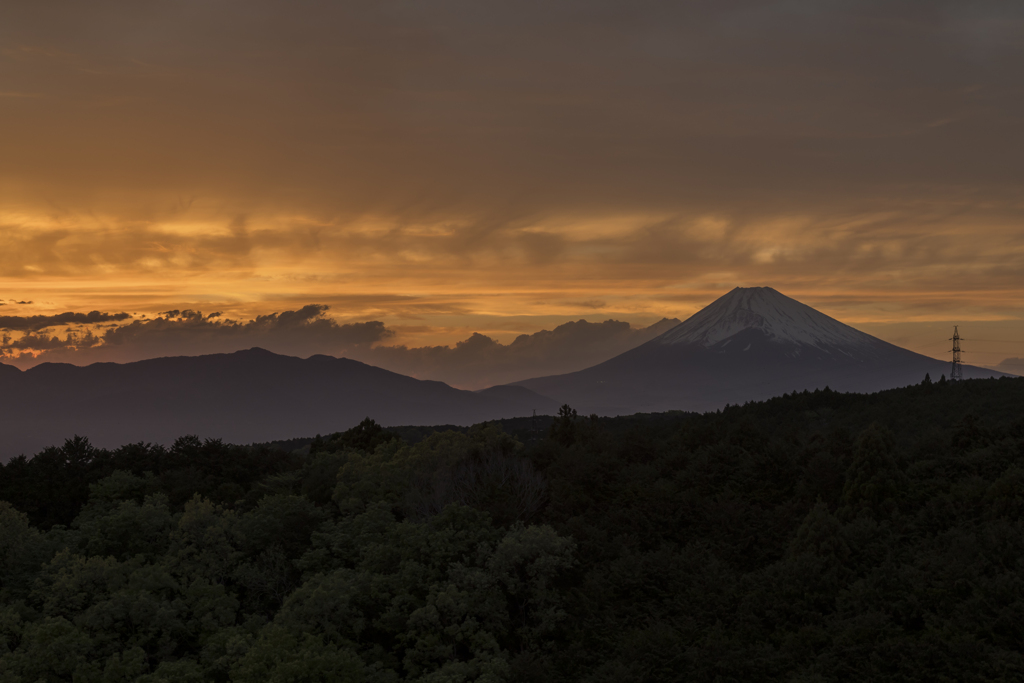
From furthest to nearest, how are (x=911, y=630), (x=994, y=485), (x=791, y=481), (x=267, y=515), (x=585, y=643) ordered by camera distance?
(x=791, y=481), (x=267, y=515), (x=994, y=485), (x=585, y=643), (x=911, y=630)

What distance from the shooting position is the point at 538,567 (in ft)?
124

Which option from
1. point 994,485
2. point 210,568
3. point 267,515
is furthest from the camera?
point 267,515

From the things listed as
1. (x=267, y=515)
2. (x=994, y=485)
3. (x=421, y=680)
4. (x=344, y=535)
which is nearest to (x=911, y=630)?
(x=994, y=485)

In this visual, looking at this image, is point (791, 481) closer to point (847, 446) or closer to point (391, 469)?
point (847, 446)

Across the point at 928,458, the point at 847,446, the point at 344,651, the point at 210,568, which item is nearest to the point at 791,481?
the point at 847,446

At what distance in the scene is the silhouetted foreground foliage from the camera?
33.3 metres

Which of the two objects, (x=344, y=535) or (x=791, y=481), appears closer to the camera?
(x=344, y=535)

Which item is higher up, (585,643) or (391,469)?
(391,469)

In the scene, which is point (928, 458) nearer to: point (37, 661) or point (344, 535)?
point (344, 535)

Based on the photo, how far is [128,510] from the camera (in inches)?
1853

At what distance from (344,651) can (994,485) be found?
3230 cm

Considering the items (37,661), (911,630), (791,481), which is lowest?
(37,661)

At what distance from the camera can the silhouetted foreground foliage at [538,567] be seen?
3334cm

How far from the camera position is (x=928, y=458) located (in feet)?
157
